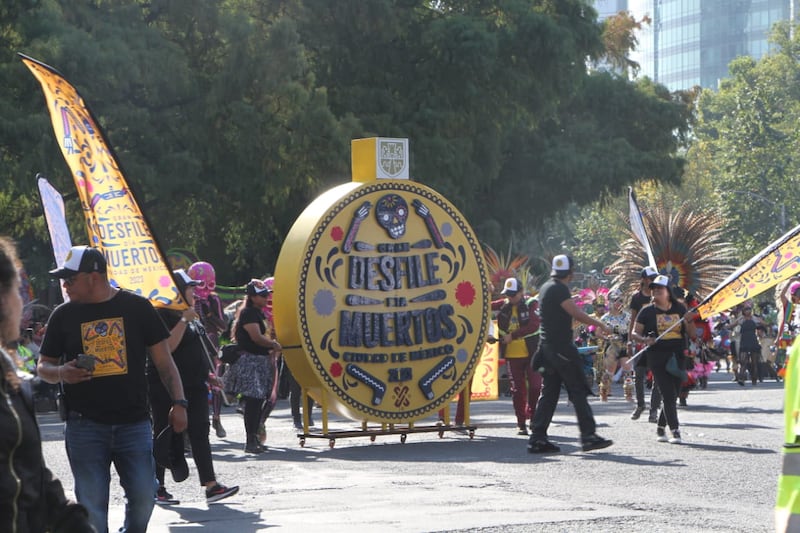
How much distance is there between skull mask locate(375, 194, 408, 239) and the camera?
578 inches

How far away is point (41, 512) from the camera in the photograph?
173 inches

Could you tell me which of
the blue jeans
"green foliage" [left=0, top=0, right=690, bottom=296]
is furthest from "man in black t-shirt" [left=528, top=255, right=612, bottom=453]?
"green foliage" [left=0, top=0, right=690, bottom=296]

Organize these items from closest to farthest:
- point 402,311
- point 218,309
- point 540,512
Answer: point 540,512 < point 402,311 < point 218,309

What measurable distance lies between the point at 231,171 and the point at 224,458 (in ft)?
54.5

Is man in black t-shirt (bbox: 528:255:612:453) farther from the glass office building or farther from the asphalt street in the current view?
the glass office building

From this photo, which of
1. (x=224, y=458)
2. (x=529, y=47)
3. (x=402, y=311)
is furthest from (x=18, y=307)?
(x=529, y=47)

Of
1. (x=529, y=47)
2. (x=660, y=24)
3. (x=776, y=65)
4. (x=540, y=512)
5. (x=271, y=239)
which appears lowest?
(x=540, y=512)

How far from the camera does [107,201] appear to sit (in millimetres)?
10633

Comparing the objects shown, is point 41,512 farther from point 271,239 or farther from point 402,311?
point 271,239

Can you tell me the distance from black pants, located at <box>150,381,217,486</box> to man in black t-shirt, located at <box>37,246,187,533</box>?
3.14 metres

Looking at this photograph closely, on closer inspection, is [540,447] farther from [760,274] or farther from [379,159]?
[379,159]

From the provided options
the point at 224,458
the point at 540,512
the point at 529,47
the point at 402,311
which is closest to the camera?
the point at 540,512

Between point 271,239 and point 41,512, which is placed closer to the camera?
point 41,512

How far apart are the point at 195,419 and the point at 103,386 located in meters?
3.35
